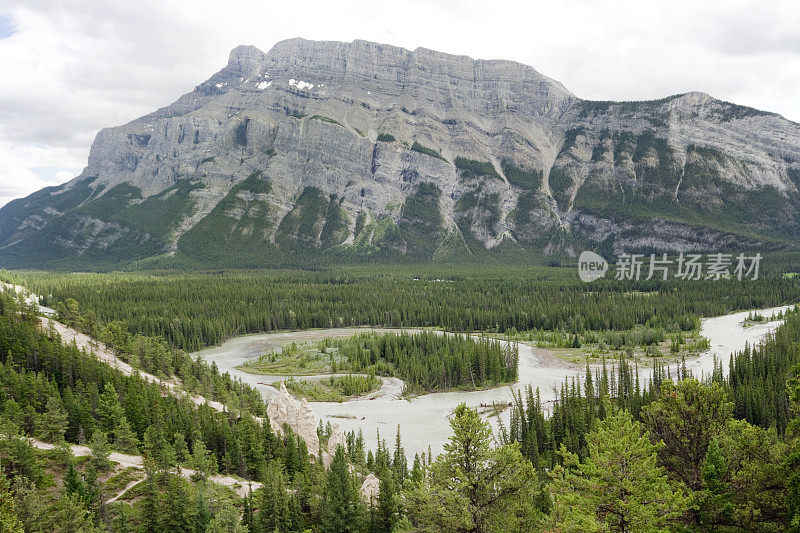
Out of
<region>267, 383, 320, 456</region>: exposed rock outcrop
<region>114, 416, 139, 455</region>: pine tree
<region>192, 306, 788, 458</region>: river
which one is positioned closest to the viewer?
<region>114, 416, 139, 455</region>: pine tree

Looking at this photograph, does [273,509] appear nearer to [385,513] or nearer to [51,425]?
[385,513]

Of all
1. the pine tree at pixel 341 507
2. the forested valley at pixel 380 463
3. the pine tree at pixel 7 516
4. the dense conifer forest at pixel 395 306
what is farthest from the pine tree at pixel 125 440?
the dense conifer forest at pixel 395 306

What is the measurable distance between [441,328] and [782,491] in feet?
443

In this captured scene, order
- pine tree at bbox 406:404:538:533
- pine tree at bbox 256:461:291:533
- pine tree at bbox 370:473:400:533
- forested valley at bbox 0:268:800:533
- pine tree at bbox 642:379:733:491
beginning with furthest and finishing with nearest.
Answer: pine tree at bbox 370:473:400:533 → pine tree at bbox 256:461:291:533 → pine tree at bbox 642:379:733:491 → forested valley at bbox 0:268:800:533 → pine tree at bbox 406:404:538:533

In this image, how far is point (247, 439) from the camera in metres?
53.6

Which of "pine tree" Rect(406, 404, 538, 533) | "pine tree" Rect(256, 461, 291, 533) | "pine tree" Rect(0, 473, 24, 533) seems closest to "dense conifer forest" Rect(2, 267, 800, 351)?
"pine tree" Rect(256, 461, 291, 533)

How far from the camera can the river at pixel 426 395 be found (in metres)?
76.9

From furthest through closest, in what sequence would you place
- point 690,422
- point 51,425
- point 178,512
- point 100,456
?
point 51,425, point 100,456, point 178,512, point 690,422

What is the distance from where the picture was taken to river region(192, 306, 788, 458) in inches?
3029

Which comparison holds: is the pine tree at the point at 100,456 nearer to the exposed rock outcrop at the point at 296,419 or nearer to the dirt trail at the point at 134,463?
the dirt trail at the point at 134,463

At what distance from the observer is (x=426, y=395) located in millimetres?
98875

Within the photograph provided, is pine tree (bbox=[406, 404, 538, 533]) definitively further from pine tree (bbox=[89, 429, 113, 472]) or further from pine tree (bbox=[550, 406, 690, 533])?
pine tree (bbox=[89, 429, 113, 472])

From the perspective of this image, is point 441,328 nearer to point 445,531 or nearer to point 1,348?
point 1,348

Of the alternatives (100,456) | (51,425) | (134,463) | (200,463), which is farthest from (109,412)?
(200,463)
